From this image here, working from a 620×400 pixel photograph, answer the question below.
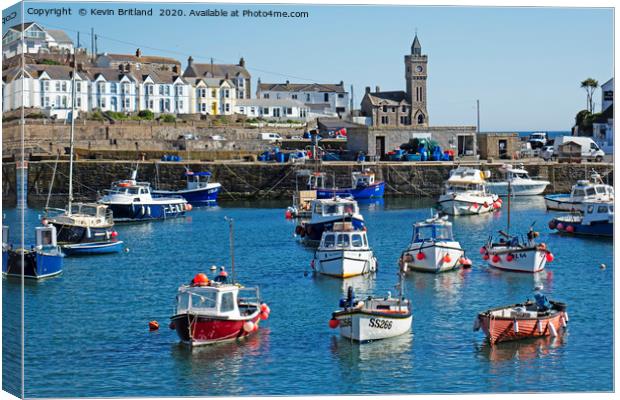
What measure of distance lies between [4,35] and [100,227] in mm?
21615

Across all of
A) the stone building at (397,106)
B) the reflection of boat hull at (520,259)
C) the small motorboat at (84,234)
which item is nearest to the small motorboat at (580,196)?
the reflection of boat hull at (520,259)

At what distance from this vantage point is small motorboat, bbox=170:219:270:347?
22062 millimetres

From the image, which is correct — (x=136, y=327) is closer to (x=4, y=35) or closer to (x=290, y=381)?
(x=290, y=381)

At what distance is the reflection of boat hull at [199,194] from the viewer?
5509 centimetres

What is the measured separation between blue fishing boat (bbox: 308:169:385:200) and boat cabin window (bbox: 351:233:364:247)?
23.4 meters

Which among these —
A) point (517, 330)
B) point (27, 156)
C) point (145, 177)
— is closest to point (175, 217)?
point (145, 177)

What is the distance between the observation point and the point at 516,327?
73.5 ft

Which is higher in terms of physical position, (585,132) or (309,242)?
(585,132)

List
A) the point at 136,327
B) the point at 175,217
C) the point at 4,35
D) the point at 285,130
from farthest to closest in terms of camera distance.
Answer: the point at 285,130, the point at 175,217, the point at 136,327, the point at 4,35

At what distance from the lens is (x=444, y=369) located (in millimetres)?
20266

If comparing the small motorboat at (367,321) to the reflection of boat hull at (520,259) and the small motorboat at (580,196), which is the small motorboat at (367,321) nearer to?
the reflection of boat hull at (520,259)

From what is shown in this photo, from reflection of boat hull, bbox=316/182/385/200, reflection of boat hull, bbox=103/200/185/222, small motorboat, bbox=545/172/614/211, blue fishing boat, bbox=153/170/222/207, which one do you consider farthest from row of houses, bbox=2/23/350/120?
small motorboat, bbox=545/172/614/211

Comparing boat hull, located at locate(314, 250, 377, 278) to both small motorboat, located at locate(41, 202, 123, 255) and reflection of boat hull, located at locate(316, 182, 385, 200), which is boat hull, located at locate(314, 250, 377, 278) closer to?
small motorboat, located at locate(41, 202, 123, 255)

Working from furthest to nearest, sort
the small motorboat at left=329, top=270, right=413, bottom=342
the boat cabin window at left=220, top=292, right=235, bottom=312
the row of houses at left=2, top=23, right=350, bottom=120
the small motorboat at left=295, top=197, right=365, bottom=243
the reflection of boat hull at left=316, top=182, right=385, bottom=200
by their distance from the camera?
the row of houses at left=2, top=23, right=350, bottom=120 → the reflection of boat hull at left=316, top=182, right=385, bottom=200 → the small motorboat at left=295, top=197, right=365, bottom=243 → the boat cabin window at left=220, top=292, right=235, bottom=312 → the small motorboat at left=329, top=270, right=413, bottom=342
